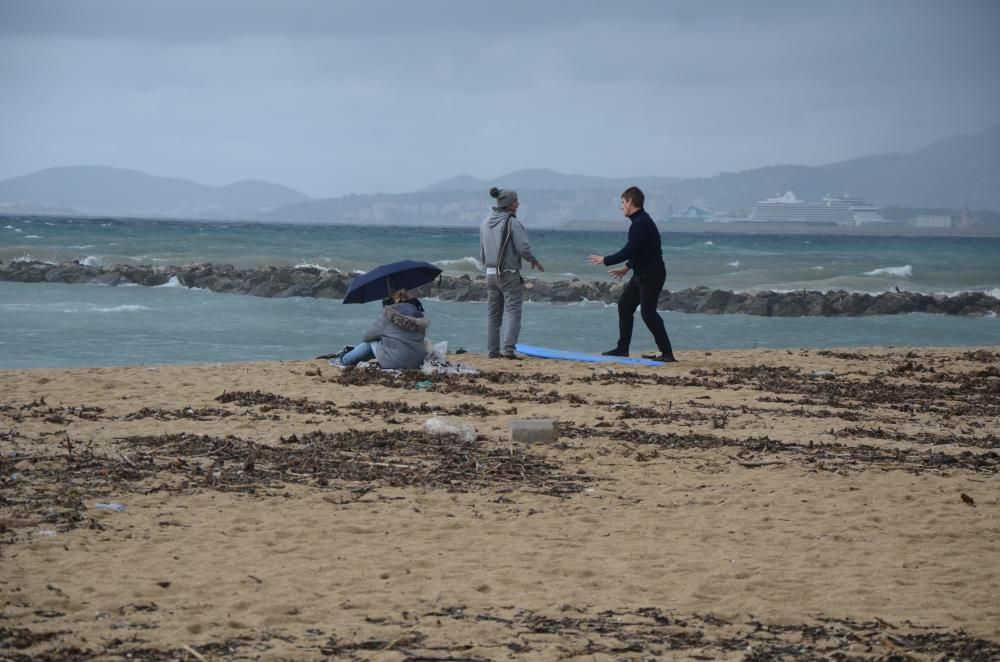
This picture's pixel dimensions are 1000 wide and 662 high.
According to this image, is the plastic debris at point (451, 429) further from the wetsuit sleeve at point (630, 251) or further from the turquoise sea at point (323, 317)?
the turquoise sea at point (323, 317)

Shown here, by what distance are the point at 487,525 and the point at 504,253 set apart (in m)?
6.93

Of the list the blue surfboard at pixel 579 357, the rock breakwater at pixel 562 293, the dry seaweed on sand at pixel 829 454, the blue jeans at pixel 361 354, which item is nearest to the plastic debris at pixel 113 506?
the dry seaweed on sand at pixel 829 454

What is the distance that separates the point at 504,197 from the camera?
13.0 meters

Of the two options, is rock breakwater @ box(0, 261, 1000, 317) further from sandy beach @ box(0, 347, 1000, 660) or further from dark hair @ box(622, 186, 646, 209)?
sandy beach @ box(0, 347, 1000, 660)

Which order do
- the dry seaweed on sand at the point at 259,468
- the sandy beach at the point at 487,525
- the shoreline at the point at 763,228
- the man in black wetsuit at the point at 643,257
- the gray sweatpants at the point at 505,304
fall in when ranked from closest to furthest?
the sandy beach at the point at 487,525 < the dry seaweed on sand at the point at 259,468 < the man in black wetsuit at the point at 643,257 < the gray sweatpants at the point at 505,304 < the shoreline at the point at 763,228

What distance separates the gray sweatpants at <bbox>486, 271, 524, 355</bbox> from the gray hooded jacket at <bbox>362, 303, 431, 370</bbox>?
142 centimetres

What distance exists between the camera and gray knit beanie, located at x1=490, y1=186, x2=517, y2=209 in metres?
13.0

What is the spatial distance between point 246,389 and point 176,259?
35.8 metres

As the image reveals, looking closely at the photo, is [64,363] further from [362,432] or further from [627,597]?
[627,597]

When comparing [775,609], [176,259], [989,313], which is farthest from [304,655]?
[176,259]

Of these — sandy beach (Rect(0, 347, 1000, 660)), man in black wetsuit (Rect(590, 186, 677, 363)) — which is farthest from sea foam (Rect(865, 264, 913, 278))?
sandy beach (Rect(0, 347, 1000, 660))

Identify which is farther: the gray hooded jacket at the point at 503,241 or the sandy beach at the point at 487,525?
the gray hooded jacket at the point at 503,241

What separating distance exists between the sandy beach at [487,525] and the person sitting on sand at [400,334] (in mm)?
902

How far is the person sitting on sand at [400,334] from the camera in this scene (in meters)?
11.6
